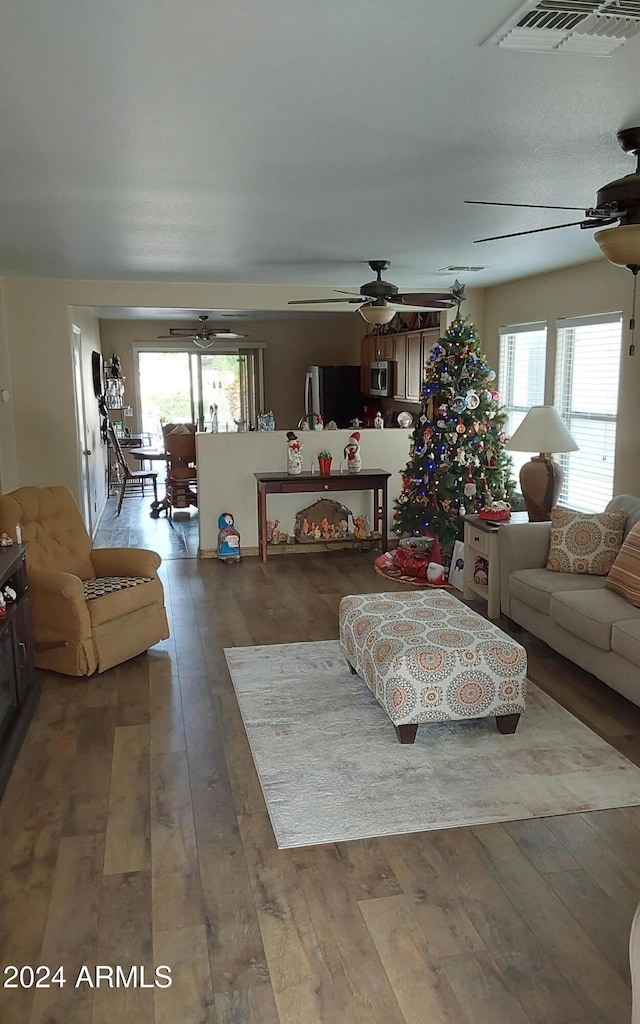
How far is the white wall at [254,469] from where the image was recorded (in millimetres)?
7254

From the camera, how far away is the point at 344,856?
8.76 ft

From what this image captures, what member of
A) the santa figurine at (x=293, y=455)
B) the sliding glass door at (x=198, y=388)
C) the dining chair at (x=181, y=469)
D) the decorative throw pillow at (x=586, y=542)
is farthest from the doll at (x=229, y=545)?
the sliding glass door at (x=198, y=388)

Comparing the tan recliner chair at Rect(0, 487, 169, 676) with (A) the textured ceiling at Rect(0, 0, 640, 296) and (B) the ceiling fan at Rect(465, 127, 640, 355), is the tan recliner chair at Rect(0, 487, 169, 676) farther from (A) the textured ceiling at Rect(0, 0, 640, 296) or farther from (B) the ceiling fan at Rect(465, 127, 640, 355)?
(B) the ceiling fan at Rect(465, 127, 640, 355)

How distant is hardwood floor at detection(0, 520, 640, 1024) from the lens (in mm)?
2061

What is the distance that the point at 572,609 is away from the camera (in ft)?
13.2

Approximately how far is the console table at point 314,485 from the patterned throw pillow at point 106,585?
98.7 inches

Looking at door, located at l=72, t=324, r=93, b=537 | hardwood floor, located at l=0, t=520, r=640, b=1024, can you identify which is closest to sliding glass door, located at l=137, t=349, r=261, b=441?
door, located at l=72, t=324, r=93, b=537

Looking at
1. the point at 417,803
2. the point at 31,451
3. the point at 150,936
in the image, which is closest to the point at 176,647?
the point at 417,803

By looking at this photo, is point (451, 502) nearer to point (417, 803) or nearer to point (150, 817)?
point (417, 803)

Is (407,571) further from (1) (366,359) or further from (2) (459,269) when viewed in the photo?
(1) (366,359)

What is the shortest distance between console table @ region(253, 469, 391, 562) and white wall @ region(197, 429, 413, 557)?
196 mm

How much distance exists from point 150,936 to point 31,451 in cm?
525

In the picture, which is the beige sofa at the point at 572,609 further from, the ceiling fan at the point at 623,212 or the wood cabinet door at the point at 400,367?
the wood cabinet door at the point at 400,367

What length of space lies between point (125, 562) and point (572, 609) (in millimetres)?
2596
